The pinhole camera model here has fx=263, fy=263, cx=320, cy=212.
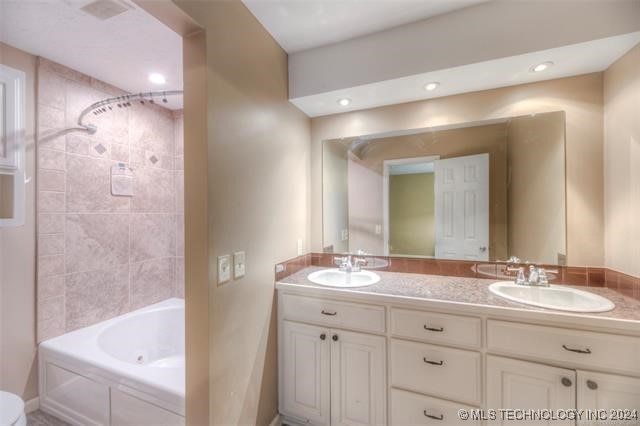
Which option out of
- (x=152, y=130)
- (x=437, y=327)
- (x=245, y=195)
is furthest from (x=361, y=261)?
(x=152, y=130)

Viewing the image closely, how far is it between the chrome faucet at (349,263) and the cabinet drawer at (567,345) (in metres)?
0.92

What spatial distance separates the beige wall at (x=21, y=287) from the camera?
1.62 metres

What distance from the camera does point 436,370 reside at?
1.35 meters

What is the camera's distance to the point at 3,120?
4.97 ft

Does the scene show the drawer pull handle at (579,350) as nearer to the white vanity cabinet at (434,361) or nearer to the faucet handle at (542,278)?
the white vanity cabinet at (434,361)

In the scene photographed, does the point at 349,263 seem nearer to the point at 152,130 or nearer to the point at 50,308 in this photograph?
the point at 50,308

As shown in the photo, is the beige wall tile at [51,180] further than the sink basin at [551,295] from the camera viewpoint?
Yes

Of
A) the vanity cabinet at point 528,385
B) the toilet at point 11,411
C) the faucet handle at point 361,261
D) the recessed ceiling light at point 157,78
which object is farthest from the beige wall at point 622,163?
the toilet at point 11,411

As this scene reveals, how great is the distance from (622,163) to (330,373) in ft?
6.48

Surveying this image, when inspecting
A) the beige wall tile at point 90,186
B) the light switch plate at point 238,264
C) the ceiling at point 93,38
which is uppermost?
the ceiling at point 93,38

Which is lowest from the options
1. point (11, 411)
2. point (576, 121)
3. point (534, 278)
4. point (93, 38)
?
point (11, 411)

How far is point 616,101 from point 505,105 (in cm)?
51

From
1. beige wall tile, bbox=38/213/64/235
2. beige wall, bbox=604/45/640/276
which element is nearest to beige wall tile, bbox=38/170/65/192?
beige wall tile, bbox=38/213/64/235

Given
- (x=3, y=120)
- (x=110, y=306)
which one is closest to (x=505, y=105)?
(x=3, y=120)
